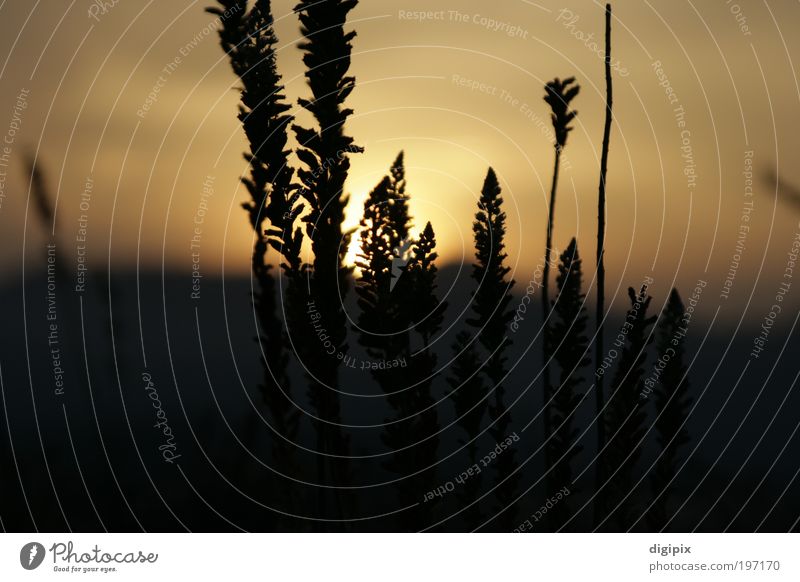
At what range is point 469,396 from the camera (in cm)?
4128

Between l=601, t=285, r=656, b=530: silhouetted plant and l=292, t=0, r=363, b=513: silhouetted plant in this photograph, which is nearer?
l=292, t=0, r=363, b=513: silhouetted plant

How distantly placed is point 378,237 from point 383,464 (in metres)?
8.44

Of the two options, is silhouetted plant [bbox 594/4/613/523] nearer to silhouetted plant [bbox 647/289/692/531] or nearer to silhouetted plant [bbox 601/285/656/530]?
silhouetted plant [bbox 601/285/656/530]

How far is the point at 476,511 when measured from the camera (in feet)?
137

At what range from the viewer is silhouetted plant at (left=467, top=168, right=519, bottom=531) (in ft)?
123

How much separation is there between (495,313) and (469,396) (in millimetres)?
3783

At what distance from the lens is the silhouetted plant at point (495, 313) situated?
123 feet
